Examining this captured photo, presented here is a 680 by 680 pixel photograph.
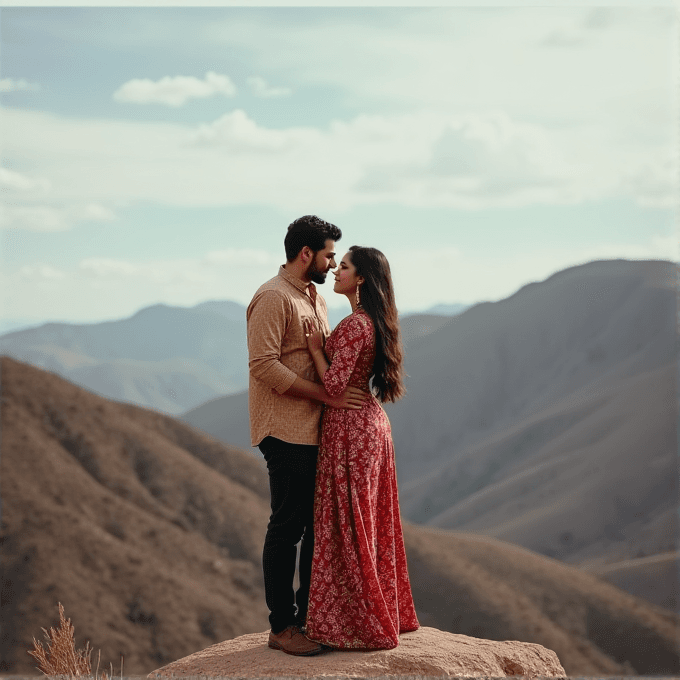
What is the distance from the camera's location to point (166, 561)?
3412 cm

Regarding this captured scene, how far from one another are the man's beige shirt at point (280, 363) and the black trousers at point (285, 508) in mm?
105

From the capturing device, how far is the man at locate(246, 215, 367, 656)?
21.5 ft

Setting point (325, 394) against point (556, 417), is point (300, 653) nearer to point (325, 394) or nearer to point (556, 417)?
point (325, 394)

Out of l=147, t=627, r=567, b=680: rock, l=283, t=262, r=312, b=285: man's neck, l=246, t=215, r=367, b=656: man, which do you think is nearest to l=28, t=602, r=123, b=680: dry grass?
l=147, t=627, r=567, b=680: rock

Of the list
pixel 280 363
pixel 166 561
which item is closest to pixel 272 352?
pixel 280 363

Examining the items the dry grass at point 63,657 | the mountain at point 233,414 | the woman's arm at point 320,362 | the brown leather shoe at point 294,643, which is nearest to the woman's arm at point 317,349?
the woman's arm at point 320,362

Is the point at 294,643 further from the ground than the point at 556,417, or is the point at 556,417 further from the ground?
the point at 294,643

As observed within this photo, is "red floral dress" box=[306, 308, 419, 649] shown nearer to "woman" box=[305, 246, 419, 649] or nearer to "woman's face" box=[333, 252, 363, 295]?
"woman" box=[305, 246, 419, 649]

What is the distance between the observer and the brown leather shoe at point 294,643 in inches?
265

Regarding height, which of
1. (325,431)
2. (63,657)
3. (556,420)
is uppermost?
(325,431)

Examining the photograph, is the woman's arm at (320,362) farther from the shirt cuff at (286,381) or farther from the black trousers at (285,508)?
the black trousers at (285,508)

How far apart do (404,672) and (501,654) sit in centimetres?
98

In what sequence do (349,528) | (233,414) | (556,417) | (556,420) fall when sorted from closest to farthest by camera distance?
(349,528)
(556,420)
(556,417)
(233,414)

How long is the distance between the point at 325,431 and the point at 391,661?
1643 millimetres
